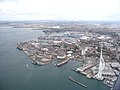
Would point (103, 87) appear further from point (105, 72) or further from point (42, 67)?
point (42, 67)

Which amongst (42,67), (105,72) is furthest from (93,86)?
(42,67)

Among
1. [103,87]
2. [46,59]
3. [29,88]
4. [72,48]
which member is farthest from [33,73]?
[72,48]

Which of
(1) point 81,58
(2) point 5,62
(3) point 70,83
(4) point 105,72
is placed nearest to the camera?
(3) point 70,83

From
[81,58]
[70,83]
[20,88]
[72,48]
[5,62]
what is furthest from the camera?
[72,48]

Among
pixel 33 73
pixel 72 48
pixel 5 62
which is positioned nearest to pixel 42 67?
pixel 33 73

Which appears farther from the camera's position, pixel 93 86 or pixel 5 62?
pixel 5 62

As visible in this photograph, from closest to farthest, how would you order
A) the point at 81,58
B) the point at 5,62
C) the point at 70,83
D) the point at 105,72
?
the point at 70,83 < the point at 105,72 < the point at 5,62 < the point at 81,58

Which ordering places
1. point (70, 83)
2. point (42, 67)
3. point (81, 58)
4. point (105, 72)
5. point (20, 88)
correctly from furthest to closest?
point (81, 58) < point (42, 67) < point (105, 72) < point (70, 83) < point (20, 88)

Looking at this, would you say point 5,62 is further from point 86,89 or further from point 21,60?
point 86,89

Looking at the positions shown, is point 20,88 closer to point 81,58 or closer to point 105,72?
point 105,72

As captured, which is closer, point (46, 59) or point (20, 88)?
point (20, 88)
